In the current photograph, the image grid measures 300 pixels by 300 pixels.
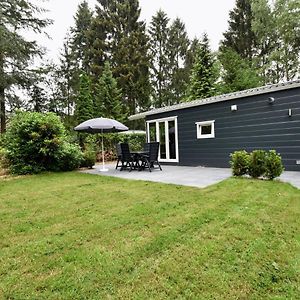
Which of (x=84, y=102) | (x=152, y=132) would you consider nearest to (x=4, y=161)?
(x=152, y=132)

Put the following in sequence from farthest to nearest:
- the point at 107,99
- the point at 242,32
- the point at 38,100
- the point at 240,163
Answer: the point at 242,32 → the point at 38,100 → the point at 107,99 → the point at 240,163

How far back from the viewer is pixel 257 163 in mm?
5457

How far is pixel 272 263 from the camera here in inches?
83.7

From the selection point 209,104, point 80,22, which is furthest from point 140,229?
point 80,22

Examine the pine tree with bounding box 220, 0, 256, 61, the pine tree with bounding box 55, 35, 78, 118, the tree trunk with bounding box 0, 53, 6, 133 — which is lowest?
the tree trunk with bounding box 0, 53, 6, 133

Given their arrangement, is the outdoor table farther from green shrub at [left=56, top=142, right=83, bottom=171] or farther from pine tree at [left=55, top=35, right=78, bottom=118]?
pine tree at [left=55, top=35, right=78, bottom=118]

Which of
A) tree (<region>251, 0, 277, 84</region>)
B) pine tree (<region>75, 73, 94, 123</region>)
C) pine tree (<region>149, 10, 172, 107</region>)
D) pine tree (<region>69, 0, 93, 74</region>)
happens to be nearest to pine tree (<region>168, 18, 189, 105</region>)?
pine tree (<region>149, 10, 172, 107</region>)

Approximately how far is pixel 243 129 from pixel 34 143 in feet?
23.0

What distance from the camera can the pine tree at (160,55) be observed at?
22.5 m

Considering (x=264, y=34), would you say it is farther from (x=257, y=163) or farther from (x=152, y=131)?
(x=257, y=163)

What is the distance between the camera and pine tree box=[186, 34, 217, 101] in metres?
17.5

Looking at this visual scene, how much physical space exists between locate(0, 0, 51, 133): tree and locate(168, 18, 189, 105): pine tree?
11.1m

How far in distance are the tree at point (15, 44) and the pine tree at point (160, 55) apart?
9740 mm

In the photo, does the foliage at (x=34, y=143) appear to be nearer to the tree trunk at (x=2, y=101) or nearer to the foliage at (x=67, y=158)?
the foliage at (x=67, y=158)
